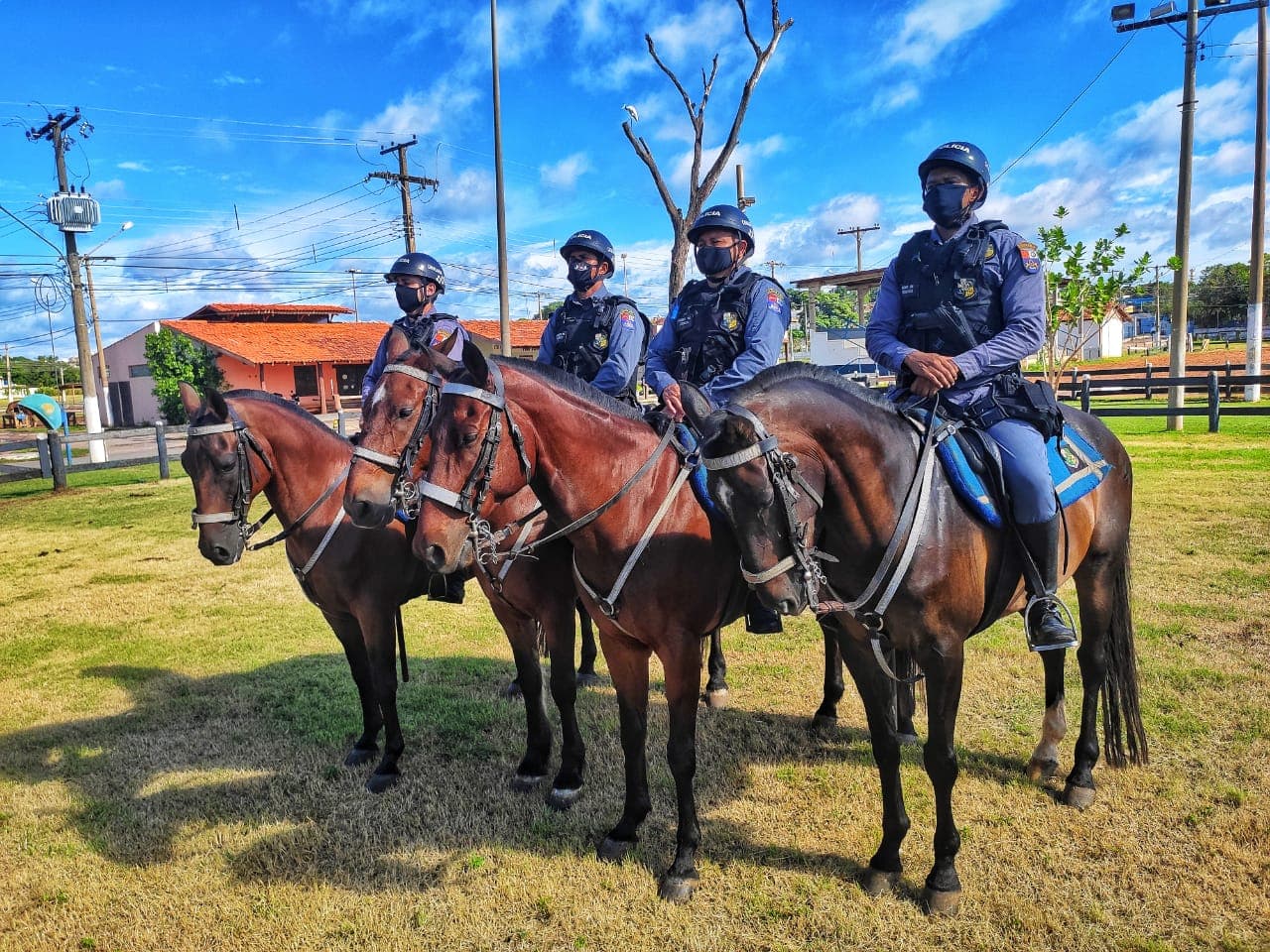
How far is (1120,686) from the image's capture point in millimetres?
4379

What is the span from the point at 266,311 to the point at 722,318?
50772 mm

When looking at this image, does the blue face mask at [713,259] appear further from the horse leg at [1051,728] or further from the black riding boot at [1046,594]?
the horse leg at [1051,728]

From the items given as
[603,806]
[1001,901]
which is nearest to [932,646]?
[1001,901]

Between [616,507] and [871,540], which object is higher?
[616,507]

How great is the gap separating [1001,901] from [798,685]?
2575mm

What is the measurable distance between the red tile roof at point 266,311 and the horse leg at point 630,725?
51156 millimetres

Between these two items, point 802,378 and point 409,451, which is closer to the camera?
point 802,378

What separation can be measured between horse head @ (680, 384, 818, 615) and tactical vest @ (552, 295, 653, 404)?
234cm

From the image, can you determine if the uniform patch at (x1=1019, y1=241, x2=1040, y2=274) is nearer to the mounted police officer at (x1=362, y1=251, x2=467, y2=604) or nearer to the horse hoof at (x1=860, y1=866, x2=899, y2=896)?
the horse hoof at (x1=860, y1=866, x2=899, y2=896)

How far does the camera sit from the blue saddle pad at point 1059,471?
11.0 ft

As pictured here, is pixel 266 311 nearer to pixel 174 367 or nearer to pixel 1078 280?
pixel 174 367

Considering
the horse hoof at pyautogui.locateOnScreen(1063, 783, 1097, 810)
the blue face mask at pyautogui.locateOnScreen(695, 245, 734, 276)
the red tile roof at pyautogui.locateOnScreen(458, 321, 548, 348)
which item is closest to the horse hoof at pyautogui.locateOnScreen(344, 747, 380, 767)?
the blue face mask at pyautogui.locateOnScreen(695, 245, 734, 276)

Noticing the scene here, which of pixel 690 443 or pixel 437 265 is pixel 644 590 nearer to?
pixel 690 443

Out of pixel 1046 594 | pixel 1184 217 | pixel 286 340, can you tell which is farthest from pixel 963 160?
pixel 286 340
